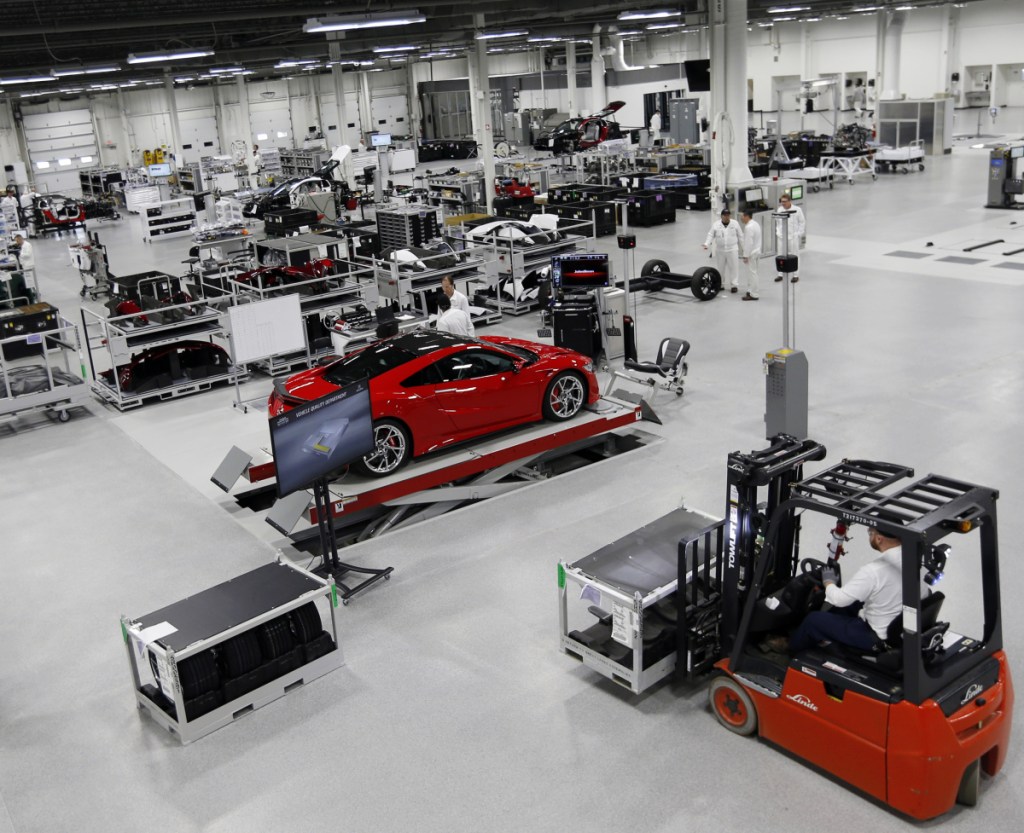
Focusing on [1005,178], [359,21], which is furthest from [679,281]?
[1005,178]

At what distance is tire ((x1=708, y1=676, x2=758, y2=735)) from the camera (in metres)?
6.24

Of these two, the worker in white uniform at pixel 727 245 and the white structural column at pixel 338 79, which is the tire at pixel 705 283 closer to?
the worker in white uniform at pixel 727 245

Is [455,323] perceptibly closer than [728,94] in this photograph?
Yes

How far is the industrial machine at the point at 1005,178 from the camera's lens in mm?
24817

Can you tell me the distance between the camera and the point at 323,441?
316 inches

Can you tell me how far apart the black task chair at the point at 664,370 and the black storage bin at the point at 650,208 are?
47.4ft

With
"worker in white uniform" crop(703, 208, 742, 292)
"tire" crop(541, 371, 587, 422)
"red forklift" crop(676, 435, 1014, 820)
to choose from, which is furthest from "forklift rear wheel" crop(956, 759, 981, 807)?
"worker in white uniform" crop(703, 208, 742, 292)

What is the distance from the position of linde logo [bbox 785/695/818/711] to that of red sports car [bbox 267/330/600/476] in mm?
5136

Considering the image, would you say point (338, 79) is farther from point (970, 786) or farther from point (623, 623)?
point (970, 786)

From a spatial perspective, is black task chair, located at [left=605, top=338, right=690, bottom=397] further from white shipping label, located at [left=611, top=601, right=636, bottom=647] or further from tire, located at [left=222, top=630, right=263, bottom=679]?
tire, located at [left=222, top=630, right=263, bottom=679]

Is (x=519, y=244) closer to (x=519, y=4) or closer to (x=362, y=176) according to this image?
(x=519, y=4)

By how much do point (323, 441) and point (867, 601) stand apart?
433 centimetres

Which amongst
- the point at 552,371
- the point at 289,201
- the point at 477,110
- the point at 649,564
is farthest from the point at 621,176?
the point at 649,564

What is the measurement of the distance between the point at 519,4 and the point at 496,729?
22545mm
